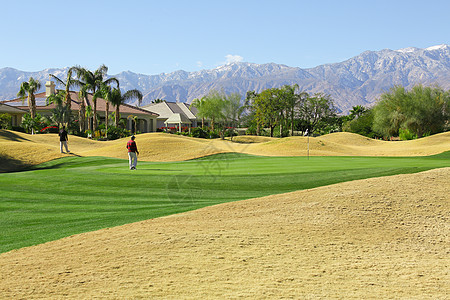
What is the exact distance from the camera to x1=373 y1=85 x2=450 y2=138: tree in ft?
170

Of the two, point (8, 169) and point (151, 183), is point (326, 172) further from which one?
point (8, 169)

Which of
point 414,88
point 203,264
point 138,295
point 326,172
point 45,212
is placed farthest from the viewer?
point 414,88

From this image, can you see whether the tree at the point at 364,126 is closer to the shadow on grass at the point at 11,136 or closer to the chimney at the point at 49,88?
the shadow on grass at the point at 11,136

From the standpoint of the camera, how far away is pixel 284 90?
6606cm

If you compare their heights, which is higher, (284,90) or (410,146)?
(284,90)

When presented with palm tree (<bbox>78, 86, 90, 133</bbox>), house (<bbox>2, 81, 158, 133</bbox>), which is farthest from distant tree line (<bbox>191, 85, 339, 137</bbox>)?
palm tree (<bbox>78, 86, 90, 133</bbox>)

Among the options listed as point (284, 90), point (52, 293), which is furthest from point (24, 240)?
point (284, 90)

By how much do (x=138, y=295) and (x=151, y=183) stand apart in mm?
10276

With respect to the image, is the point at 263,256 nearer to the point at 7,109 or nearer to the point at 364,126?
the point at 7,109

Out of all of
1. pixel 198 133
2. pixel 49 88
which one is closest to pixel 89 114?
Answer: pixel 49 88

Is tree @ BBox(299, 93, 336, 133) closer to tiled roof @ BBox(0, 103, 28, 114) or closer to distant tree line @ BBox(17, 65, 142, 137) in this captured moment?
distant tree line @ BBox(17, 65, 142, 137)

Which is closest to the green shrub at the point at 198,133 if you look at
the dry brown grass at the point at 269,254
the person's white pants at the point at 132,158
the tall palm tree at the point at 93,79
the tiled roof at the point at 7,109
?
the tall palm tree at the point at 93,79

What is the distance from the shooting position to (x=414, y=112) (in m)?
51.8

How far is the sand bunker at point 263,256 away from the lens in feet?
16.8
